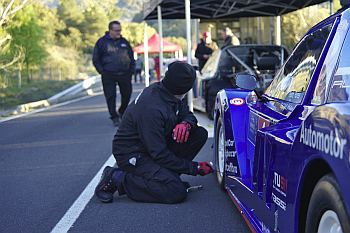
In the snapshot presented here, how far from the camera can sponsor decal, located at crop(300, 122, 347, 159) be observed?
1.69 meters

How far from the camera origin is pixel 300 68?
2.94 metres

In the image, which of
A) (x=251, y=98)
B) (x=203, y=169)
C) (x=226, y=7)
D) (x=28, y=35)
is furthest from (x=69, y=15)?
(x=251, y=98)

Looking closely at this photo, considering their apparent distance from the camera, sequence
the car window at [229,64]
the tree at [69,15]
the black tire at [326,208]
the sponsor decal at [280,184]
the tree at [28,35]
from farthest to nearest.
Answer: the tree at [69,15], the tree at [28,35], the car window at [229,64], the sponsor decal at [280,184], the black tire at [326,208]

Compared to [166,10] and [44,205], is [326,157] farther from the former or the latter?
[166,10]

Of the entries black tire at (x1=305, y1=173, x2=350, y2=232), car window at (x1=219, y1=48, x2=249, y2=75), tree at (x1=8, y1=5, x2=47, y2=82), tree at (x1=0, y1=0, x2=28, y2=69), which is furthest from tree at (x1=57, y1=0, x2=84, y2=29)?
black tire at (x1=305, y1=173, x2=350, y2=232)

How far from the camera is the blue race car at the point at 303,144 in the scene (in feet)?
5.78

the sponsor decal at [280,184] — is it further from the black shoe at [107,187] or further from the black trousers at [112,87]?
the black trousers at [112,87]

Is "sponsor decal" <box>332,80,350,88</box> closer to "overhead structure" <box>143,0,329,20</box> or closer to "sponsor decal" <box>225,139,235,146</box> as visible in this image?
"sponsor decal" <box>225,139,235,146</box>

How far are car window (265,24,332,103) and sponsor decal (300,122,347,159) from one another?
2.31ft

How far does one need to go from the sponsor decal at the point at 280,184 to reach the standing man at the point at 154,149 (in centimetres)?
179

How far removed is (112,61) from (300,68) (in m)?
7.04

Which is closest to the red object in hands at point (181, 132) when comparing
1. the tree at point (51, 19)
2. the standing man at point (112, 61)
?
the standing man at point (112, 61)

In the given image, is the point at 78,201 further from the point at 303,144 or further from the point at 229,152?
the point at 303,144

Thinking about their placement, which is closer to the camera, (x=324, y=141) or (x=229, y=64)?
(x=324, y=141)
